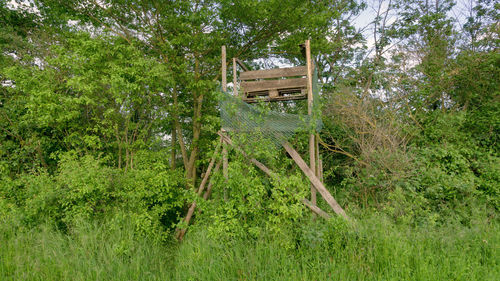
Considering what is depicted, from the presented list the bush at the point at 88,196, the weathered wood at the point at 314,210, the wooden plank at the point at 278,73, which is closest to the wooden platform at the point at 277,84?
the wooden plank at the point at 278,73

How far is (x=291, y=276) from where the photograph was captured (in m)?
3.78

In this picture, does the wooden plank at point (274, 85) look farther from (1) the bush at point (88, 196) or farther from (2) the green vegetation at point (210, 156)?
(1) the bush at point (88, 196)

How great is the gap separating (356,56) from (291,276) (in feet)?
36.0

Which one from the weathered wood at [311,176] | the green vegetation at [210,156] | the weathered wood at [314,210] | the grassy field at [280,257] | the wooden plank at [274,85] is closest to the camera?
the grassy field at [280,257]

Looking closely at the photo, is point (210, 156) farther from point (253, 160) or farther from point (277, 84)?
point (277, 84)

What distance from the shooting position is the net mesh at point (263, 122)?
5.07 m

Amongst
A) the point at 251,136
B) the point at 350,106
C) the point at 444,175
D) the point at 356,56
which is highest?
the point at 356,56

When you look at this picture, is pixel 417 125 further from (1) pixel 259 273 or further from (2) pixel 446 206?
(1) pixel 259 273

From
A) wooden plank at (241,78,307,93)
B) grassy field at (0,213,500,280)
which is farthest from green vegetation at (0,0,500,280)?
wooden plank at (241,78,307,93)

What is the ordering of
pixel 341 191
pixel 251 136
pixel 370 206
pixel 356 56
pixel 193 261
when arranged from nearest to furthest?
pixel 193 261, pixel 251 136, pixel 370 206, pixel 341 191, pixel 356 56

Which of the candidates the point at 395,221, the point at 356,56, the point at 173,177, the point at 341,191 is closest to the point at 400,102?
the point at 341,191

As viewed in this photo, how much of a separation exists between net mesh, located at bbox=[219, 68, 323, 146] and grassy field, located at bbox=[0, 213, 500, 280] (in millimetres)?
1928

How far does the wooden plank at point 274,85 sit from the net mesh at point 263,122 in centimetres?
62

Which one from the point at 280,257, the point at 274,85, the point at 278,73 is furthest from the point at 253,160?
the point at 278,73
